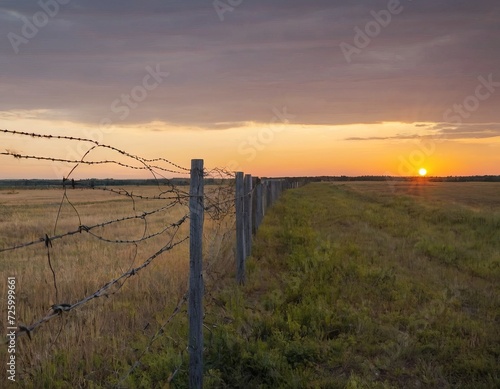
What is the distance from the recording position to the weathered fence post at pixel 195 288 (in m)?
4.12

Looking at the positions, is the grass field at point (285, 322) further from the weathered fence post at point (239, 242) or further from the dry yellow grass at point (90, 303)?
the weathered fence post at point (239, 242)

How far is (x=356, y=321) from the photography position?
6078mm

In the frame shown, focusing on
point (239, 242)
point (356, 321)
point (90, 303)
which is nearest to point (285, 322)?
point (356, 321)

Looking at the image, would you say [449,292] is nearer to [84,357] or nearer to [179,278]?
[179,278]

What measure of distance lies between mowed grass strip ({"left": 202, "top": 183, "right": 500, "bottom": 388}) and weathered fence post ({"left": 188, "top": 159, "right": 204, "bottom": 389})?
25 cm

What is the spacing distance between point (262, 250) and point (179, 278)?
3257 mm

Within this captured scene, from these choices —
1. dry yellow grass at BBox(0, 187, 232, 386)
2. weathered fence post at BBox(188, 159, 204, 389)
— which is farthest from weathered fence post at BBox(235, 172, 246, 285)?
weathered fence post at BBox(188, 159, 204, 389)

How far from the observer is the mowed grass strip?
15.4 feet

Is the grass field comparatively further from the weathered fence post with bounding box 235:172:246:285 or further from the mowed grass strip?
the weathered fence post with bounding box 235:172:246:285

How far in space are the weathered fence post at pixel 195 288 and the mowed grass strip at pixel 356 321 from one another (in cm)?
25

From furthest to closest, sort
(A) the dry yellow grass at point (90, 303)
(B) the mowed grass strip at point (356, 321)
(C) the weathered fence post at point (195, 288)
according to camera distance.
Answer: (B) the mowed grass strip at point (356, 321), (A) the dry yellow grass at point (90, 303), (C) the weathered fence post at point (195, 288)

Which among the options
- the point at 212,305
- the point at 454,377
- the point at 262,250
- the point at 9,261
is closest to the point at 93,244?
the point at 9,261

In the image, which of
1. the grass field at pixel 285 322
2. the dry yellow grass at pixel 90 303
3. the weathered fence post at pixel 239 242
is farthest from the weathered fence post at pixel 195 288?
the weathered fence post at pixel 239 242

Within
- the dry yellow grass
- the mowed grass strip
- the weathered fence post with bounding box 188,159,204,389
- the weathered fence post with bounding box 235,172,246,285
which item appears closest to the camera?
the weathered fence post with bounding box 188,159,204,389
